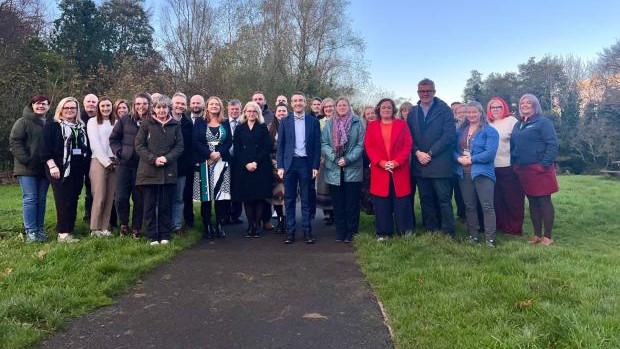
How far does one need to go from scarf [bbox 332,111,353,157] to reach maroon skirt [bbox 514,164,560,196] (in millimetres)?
2794

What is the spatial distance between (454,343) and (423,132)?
13.5 feet

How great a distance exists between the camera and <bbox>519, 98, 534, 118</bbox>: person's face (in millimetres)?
7406

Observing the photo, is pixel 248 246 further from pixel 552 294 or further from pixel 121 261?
pixel 552 294

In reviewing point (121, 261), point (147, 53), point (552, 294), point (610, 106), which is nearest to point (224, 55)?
point (147, 53)

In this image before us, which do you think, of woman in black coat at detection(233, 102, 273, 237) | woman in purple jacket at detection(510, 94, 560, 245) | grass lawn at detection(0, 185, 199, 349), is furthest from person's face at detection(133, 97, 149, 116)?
woman in purple jacket at detection(510, 94, 560, 245)

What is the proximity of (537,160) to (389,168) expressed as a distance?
233 cm

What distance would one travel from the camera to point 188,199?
7961mm

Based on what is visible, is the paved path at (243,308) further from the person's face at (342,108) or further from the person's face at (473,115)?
the person's face at (473,115)

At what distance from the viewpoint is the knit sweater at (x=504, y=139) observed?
766 cm

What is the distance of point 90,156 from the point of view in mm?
7340

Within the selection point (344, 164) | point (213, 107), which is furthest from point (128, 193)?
point (344, 164)

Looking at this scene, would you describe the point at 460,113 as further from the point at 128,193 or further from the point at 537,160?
the point at 128,193

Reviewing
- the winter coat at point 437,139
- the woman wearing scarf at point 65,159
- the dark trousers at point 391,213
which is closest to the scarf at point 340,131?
the dark trousers at point 391,213

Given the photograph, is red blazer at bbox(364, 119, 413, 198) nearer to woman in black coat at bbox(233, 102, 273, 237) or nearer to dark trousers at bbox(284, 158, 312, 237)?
dark trousers at bbox(284, 158, 312, 237)
